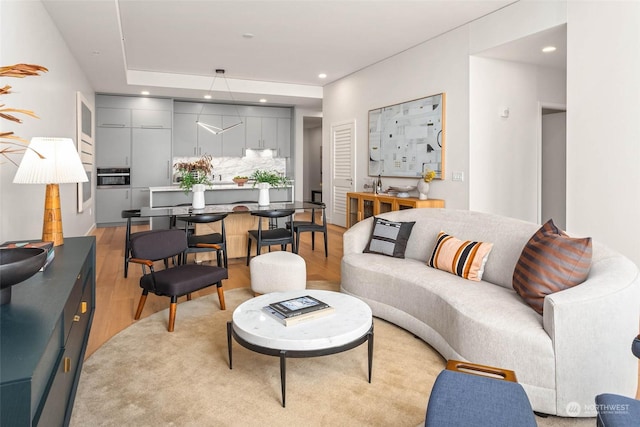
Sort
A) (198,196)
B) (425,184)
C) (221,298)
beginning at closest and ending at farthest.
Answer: (221,298), (198,196), (425,184)

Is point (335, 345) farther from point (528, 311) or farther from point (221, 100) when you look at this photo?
point (221, 100)

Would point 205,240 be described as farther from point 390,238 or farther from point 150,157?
point 150,157

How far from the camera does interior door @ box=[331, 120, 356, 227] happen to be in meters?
7.82

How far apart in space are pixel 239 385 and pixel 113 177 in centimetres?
737

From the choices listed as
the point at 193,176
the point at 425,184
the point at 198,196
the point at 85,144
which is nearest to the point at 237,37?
the point at 193,176

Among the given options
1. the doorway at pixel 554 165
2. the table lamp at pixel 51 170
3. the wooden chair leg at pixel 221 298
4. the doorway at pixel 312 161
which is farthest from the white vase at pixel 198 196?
the doorway at pixel 312 161

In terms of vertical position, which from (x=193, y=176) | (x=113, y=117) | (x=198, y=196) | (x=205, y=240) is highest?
(x=113, y=117)

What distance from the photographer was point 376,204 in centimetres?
638

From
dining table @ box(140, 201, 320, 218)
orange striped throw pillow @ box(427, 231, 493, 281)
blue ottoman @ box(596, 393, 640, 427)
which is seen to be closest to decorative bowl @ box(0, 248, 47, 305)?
blue ottoman @ box(596, 393, 640, 427)

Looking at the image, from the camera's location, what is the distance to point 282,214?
4902mm

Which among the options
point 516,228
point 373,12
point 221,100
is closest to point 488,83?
point 373,12

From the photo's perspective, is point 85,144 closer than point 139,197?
Yes

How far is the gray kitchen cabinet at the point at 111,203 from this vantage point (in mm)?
8406

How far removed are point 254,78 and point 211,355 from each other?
21.5 ft
